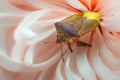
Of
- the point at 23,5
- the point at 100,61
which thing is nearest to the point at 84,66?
the point at 100,61

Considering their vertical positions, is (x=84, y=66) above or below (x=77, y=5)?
below

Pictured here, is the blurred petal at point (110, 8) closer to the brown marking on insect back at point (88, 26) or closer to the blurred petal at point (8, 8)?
the brown marking on insect back at point (88, 26)

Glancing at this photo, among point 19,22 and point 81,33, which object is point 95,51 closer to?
point 81,33

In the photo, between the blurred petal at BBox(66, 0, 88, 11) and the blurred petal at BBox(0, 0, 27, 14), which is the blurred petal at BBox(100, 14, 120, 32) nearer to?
the blurred petal at BBox(66, 0, 88, 11)

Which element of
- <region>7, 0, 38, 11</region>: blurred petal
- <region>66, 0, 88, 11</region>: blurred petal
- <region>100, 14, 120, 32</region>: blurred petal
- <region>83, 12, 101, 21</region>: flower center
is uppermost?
<region>7, 0, 38, 11</region>: blurred petal

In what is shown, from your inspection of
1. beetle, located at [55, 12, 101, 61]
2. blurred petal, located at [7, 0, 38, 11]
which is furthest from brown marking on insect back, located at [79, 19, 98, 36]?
blurred petal, located at [7, 0, 38, 11]

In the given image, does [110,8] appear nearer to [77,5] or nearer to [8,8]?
[77,5]
